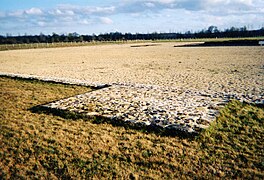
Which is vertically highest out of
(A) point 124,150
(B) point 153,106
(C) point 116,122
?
(B) point 153,106

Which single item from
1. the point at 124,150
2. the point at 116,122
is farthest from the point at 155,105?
the point at 124,150

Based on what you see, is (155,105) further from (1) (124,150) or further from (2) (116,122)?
(1) (124,150)

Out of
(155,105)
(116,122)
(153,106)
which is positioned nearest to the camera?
(116,122)

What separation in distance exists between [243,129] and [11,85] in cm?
1079

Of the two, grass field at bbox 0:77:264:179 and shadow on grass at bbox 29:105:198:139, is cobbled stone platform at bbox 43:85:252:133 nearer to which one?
shadow on grass at bbox 29:105:198:139

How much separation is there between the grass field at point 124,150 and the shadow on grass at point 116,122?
15 cm

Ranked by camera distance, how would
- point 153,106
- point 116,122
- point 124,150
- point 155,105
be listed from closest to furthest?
point 124,150, point 116,122, point 153,106, point 155,105

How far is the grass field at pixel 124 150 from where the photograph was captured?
416 centimetres

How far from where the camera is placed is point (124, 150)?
16.1 feet

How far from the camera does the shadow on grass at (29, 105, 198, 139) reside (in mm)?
5535

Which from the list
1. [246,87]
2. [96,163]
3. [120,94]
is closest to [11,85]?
[120,94]

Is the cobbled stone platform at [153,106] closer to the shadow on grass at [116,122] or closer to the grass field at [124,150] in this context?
the shadow on grass at [116,122]

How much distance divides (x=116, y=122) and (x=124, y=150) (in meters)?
1.54

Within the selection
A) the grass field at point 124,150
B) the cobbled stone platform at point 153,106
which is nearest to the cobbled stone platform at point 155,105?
the cobbled stone platform at point 153,106
